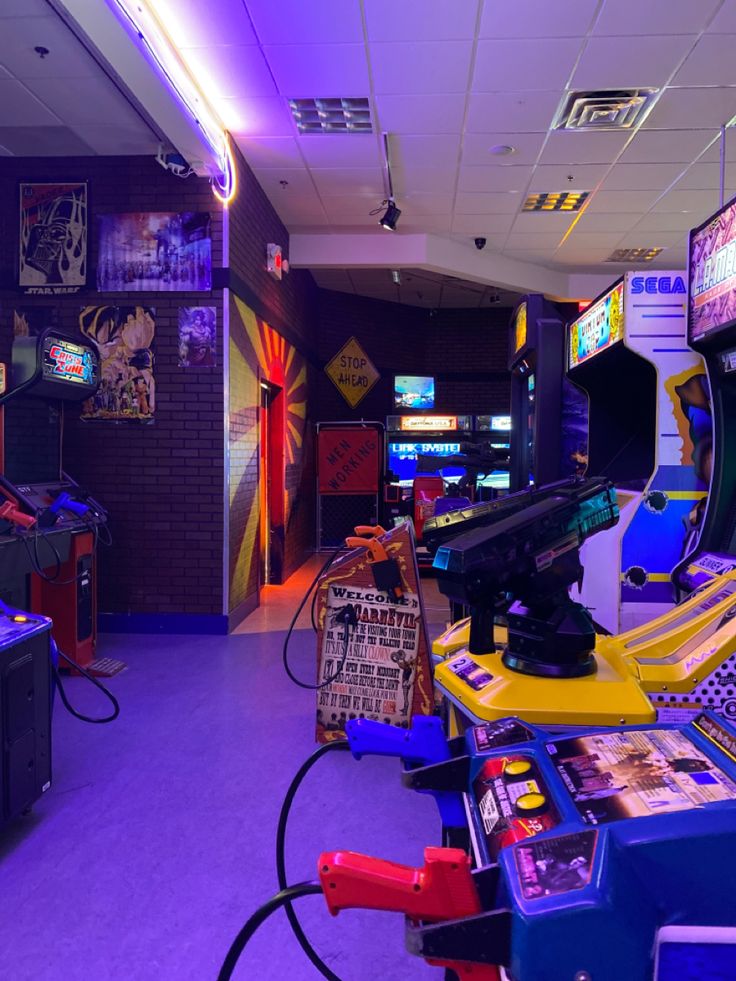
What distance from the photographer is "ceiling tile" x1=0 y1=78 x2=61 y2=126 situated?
13.5 ft

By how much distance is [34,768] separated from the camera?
2328mm

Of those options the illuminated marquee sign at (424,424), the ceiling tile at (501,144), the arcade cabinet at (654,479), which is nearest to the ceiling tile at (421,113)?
the ceiling tile at (501,144)

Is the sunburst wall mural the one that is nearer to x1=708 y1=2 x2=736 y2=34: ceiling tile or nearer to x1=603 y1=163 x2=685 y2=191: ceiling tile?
x1=603 y1=163 x2=685 y2=191: ceiling tile

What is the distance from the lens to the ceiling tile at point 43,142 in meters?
4.65

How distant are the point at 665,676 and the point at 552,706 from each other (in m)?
0.38

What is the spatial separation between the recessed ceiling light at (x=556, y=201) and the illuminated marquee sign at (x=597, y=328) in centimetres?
269

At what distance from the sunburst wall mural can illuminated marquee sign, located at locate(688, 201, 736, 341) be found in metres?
3.34

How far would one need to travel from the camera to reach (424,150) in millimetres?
5160

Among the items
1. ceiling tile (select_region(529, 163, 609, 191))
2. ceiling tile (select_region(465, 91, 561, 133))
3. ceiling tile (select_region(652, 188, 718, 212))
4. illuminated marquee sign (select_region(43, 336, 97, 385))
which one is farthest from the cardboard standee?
ceiling tile (select_region(652, 188, 718, 212))

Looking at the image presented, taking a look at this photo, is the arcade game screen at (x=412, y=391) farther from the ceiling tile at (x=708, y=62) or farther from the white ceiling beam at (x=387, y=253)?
the ceiling tile at (x=708, y=62)

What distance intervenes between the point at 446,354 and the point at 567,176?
482 centimetres

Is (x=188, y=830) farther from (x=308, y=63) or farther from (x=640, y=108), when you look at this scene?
Result: (x=640, y=108)

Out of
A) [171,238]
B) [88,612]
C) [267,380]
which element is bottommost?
[88,612]

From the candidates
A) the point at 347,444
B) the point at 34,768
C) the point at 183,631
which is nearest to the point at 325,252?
the point at 347,444
